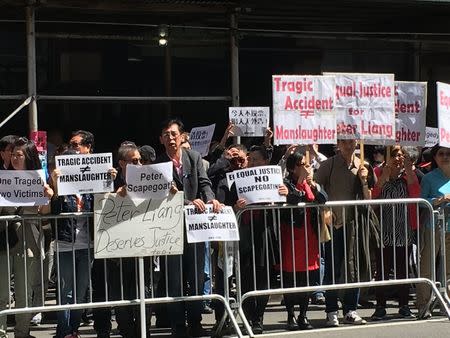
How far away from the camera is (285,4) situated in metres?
13.9

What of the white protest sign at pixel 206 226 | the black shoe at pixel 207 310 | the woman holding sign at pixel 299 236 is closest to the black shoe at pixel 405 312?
the woman holding sign at pixel 299 236

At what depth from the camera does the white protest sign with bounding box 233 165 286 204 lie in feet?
32.0

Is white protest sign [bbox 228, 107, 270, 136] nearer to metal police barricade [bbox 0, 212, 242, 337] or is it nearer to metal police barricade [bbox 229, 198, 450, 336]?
metal police barricade [bbox 229, 198, 450, 336]

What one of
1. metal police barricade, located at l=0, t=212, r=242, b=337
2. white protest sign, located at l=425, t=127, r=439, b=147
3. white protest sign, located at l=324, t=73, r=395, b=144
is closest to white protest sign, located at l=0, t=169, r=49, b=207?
metal police barricade, located at l=0, t=212, r=242, b=337

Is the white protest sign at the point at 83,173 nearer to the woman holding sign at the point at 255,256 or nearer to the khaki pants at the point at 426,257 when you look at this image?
the woman holding sign at the point at 255,256

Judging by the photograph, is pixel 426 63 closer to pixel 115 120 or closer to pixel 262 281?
pixel 115 120

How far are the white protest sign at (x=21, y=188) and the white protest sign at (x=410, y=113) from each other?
163 inches

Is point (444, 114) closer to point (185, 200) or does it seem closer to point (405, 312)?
point (405, 312)

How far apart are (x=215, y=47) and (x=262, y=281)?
5028 millimetres

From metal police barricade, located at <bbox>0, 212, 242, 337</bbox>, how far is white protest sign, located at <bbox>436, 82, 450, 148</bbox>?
2.91 meters

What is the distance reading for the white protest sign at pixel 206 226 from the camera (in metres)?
9.49

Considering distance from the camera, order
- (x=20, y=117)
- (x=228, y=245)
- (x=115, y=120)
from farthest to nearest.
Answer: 1. (x=115, y=120)
2. (x=20, y=117)
3. (x=228, y=245)

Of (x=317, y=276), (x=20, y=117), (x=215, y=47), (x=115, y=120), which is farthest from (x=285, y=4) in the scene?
(x=317, y=276)

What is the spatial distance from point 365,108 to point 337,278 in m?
1.88
